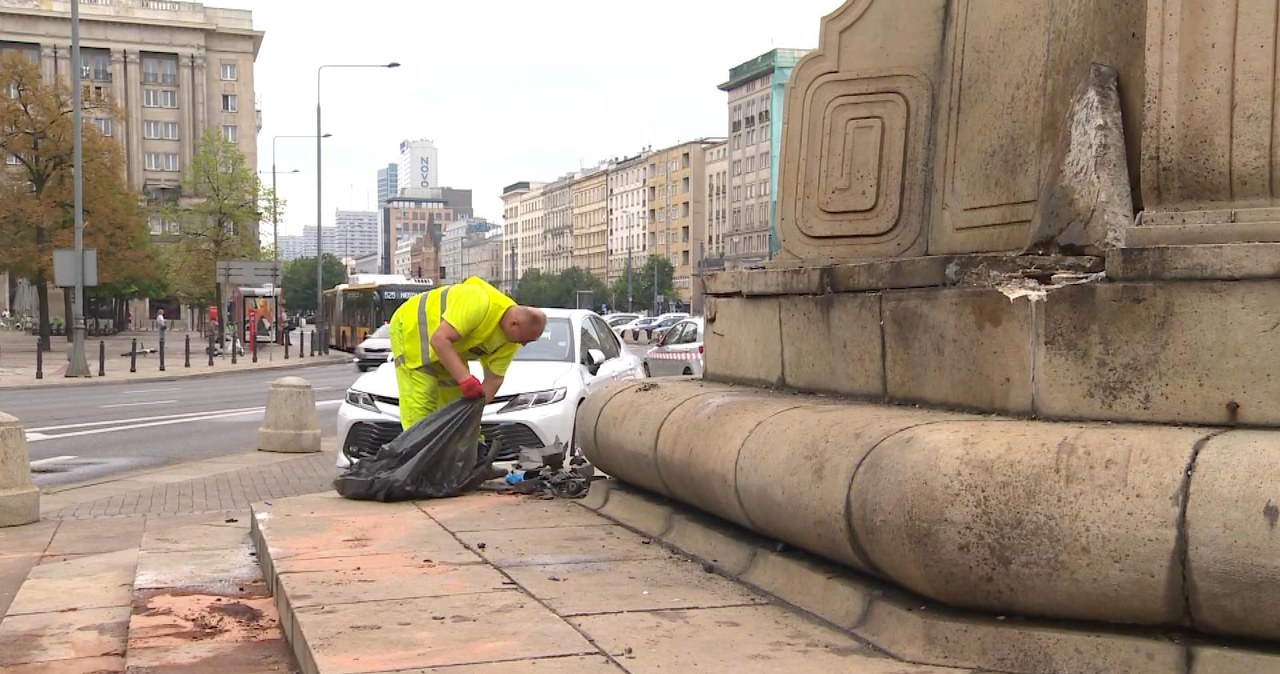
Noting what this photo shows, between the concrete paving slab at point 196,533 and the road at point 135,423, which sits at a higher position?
the concrete paving slab at point 196,533

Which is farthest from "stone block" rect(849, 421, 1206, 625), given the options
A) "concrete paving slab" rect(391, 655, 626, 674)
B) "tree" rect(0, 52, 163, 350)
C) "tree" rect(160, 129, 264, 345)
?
"tree" rect(160, 129, 264, 345)

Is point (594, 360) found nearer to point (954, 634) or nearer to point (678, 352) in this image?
point (954, 634)

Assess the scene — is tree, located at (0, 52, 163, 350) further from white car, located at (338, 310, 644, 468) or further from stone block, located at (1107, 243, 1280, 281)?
stone block, located at (1107, 243, 1280, 281)

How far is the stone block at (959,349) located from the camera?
167 inches

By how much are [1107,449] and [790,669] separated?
111 cm

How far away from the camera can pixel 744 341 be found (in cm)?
643

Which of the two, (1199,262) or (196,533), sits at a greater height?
(1199,262)

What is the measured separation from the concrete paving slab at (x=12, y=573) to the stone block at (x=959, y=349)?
14.2ft

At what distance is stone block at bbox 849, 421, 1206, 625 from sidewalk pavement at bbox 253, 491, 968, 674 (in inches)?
12.3

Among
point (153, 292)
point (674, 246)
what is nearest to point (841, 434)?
point (153, 292)

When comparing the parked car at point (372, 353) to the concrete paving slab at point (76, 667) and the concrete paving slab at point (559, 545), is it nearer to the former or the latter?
the concrete paving slab at point (559, 545)

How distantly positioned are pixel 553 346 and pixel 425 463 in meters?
4.36

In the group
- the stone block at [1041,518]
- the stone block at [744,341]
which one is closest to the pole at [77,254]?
the stone block at [744,341]

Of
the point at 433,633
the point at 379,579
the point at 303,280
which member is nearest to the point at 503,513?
the point at 379,579
